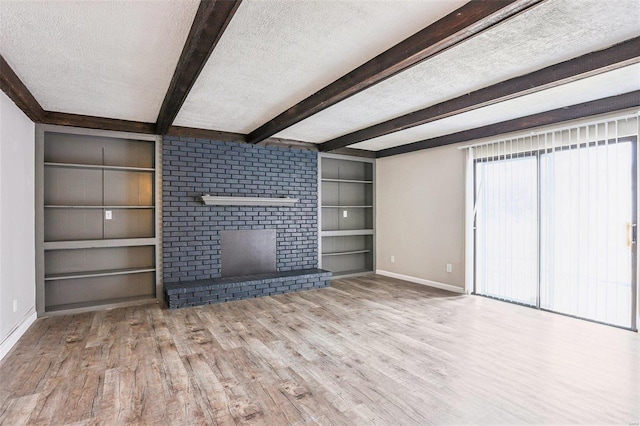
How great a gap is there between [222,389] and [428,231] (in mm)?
4337

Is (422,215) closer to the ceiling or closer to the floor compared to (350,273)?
closer to the ceiling

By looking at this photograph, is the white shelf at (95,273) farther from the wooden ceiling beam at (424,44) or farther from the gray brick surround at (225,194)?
the wooden ceiling beam at (424,44)

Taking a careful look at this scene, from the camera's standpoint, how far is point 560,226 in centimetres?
407

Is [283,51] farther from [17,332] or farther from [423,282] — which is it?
[423,282]

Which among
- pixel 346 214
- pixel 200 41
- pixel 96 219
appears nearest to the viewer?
pixel 200 41

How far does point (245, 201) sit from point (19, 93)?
282 centimetres

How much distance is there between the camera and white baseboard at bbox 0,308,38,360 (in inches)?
118

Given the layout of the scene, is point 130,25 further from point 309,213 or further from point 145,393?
point 309,213

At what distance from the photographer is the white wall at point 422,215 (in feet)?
17.4

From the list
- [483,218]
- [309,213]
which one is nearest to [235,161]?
[309,213]

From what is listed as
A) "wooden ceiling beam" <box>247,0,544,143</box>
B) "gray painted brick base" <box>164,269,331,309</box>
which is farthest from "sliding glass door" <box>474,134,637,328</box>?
"wooden ceiling beam" <box>247,0,544,143</box>

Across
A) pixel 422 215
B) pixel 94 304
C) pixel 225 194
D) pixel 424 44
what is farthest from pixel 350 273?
pixel 424 44

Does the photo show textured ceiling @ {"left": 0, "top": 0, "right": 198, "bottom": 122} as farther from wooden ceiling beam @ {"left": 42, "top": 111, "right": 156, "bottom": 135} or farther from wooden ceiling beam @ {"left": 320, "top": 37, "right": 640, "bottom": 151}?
wooden ceiling beam @ {"left": 320, "top": 37, "right": 640, "bottom": 151}

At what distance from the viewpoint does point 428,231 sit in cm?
574
